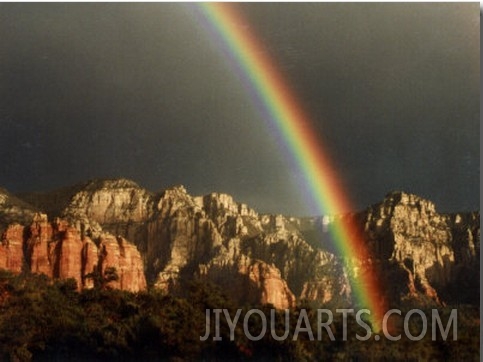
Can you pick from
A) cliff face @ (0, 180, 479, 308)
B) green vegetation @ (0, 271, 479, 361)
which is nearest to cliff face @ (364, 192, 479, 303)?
cliff face @ (0, 180, 479, 308)

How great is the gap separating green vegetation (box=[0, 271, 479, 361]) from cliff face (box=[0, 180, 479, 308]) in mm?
2327

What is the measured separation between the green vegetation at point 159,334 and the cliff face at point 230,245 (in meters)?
2.33

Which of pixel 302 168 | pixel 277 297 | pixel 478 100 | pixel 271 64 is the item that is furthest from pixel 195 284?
pixel 478 100

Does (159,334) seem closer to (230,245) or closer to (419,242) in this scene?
(230,245)

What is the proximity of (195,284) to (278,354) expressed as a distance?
152 inches

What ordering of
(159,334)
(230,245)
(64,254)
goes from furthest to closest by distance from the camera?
(64,254) → (230,245) → (159,334)

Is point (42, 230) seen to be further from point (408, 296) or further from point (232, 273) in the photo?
point (408, 296)

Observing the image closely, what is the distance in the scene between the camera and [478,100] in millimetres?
23109

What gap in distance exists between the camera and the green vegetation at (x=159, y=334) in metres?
20.4

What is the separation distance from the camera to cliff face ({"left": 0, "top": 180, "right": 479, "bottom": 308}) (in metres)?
25.6

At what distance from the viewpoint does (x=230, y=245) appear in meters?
27.5

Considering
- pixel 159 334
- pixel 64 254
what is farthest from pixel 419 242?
pixel 64 254

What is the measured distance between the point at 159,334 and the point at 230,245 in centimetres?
745

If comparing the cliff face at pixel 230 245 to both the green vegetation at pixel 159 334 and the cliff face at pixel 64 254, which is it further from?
the green vegetation at pixel 159 334
